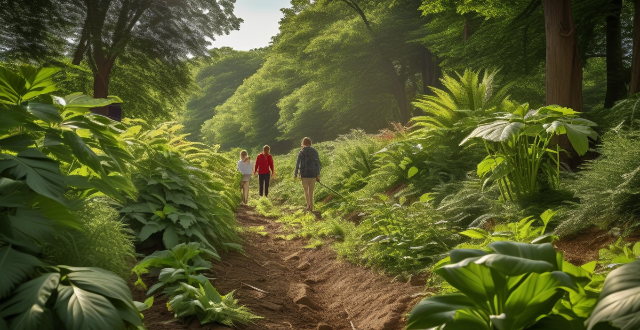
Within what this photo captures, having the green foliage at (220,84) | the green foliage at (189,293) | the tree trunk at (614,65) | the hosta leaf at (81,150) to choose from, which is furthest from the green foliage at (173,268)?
the green foliage at (220,84)

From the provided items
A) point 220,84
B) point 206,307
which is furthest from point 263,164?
point 220,84

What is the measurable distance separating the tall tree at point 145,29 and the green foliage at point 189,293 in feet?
46.6

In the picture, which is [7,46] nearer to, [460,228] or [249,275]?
[249,275]

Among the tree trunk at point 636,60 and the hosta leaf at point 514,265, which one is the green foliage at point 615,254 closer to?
the hosta leaf at point 514,265

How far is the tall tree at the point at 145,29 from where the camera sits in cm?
1636

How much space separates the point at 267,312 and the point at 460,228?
8.29 feet

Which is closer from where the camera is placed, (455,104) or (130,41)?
(455,104)

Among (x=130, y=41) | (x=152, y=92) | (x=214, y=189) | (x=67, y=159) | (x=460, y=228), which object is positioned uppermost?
(x=130, y=41)

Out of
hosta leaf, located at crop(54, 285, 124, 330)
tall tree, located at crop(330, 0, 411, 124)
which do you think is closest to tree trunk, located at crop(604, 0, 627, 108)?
hosta leaf, located at crop(54, 285, 124, 330)

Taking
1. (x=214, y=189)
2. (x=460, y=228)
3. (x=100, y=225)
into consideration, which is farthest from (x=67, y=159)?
(x=460, y=228)

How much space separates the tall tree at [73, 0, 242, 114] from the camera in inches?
644

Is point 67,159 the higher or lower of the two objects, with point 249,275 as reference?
higher

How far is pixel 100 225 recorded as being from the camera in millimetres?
3076

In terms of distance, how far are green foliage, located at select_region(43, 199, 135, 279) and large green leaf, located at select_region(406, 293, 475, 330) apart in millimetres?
1787
